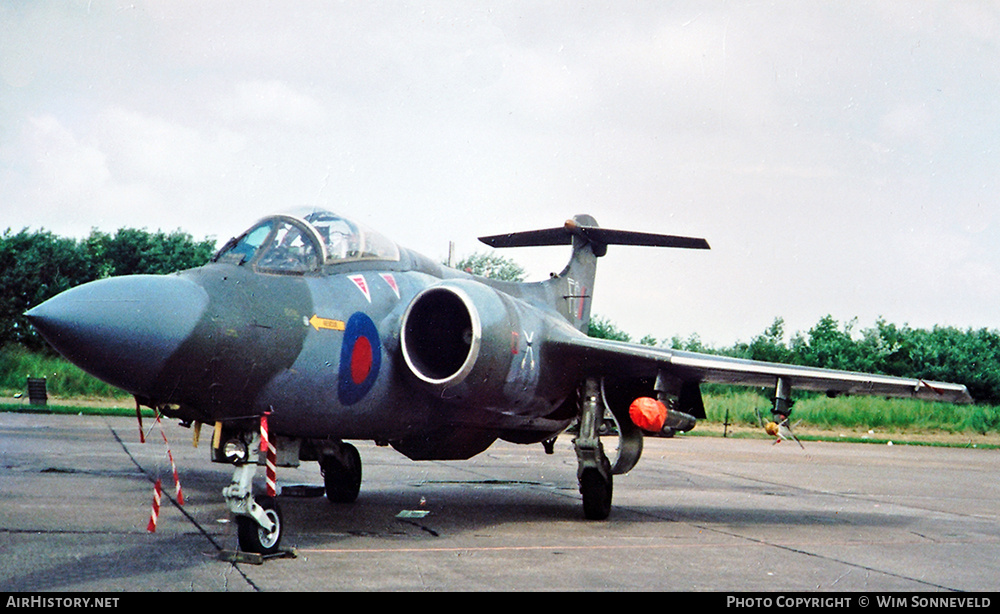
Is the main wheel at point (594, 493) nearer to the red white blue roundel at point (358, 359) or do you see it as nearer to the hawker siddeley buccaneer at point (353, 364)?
the hawker siddeley buccaneer at point (353, 364)

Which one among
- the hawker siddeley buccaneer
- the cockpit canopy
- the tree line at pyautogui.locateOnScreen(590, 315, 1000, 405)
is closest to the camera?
the hawker siddeley buccaneer

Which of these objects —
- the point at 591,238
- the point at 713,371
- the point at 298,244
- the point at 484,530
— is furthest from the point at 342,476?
the point at 591,238

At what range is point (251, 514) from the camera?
6219 millimetres

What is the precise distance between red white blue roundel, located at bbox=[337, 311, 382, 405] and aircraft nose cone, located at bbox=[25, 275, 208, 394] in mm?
1529

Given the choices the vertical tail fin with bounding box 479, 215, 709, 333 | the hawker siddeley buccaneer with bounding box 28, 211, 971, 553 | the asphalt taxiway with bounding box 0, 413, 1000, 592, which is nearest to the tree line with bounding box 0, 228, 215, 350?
the asphalt taxiway with bounding box 0, 413, 1000, 592

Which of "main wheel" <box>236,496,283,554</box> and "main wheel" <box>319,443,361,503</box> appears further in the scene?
"main wheel" <box>319,443,361,503</box>

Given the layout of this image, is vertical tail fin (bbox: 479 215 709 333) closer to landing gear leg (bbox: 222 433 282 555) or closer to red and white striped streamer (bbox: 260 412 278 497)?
red and white striped streamer (bbox: 260 412 278 497)

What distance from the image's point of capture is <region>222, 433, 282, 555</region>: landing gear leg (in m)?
6.21

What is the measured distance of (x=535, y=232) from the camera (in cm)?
1364

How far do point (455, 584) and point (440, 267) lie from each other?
4411mm

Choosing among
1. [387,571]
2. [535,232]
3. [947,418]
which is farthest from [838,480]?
[947,418]

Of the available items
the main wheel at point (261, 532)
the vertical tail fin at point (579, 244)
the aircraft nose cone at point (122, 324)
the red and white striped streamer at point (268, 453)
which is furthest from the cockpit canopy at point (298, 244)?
the vertical tail fin at point (579, 244)

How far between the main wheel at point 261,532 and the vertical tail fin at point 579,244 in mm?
6764
